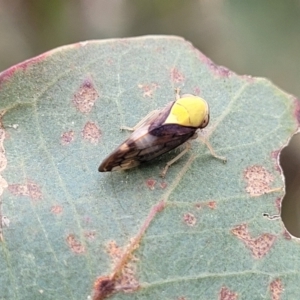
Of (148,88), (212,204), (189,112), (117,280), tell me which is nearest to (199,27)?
(148,88)

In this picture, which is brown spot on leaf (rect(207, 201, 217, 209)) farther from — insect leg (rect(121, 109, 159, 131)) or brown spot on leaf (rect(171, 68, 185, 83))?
brown spot on leaf (rect(171, 68, 185, 83))

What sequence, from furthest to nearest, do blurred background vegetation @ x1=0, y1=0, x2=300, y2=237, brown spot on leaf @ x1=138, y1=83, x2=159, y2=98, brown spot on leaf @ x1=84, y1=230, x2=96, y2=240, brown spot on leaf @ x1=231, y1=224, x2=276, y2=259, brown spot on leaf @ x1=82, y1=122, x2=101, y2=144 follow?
1. blurred background vegetation @ x1=0, y1=0, x2=300, y2=237
2. brown spot on leaf @ x1=138, y1=83, x2=159, y2=98
3. brown spot on leaf @ x1=82, y1=122, x2=101, y2=144
4. brown spot on leaf @ x1=231, y1=224, x2=276, y2=259
5. brown spot on leaf @ x1=84, y1=230, x2=96, y2=240

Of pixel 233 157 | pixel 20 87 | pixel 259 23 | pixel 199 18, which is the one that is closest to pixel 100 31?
pixel 199 18

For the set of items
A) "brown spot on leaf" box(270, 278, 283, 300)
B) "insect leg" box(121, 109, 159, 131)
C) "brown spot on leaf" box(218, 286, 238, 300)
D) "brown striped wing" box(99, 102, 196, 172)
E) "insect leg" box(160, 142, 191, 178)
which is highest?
"insect leg" box(121, 109, 159, 131)

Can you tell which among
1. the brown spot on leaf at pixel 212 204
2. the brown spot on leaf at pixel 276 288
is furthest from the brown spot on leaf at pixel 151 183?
the brown spot on leaf at pixel 276 288

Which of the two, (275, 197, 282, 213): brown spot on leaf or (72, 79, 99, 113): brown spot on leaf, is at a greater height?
(72, 79, 99, 113): brown spot on leaf

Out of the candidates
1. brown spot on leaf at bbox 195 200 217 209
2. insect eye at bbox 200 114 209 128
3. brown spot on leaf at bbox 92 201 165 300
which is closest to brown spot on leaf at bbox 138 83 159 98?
insect eye at bbox 200 114 209 128
